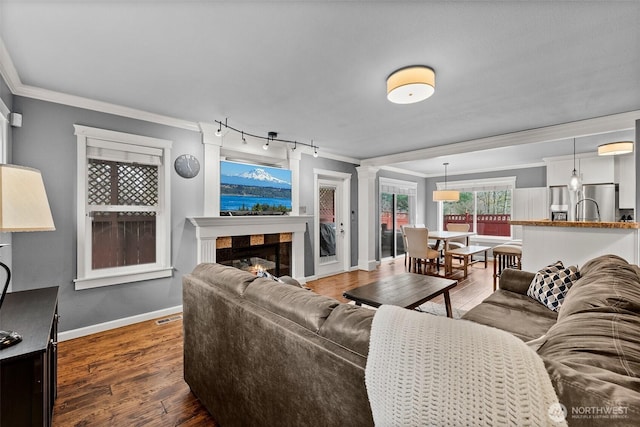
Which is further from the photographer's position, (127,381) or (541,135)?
(541,135)

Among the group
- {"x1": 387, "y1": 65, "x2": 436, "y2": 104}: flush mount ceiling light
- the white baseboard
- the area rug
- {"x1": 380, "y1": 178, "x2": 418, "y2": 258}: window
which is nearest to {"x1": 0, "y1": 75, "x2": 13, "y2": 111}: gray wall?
the white baseboard

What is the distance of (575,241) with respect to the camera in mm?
2996

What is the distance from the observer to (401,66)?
83.5 inches

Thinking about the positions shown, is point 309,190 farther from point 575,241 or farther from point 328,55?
point 575,241

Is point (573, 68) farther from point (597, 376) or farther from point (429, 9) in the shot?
point (597, 376)

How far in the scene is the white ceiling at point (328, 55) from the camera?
157cm

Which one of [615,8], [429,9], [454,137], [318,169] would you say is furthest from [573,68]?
[318,169]

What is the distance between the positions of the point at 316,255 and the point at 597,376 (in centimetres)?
452

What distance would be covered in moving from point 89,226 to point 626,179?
304 inches

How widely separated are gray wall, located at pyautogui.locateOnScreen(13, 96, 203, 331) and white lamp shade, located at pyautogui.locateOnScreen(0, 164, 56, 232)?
1871 millimetres

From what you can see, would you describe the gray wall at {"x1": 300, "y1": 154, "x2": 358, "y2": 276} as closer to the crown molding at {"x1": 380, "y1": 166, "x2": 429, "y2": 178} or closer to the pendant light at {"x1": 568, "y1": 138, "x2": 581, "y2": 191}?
the crown molding at {"x1": 380, "y1": 166, "x2": 429, "y2": 178}

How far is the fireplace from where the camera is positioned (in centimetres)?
381

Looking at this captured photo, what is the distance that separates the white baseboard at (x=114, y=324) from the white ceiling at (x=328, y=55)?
2.31 meters

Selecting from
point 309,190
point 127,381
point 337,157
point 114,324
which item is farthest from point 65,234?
point 337,157
